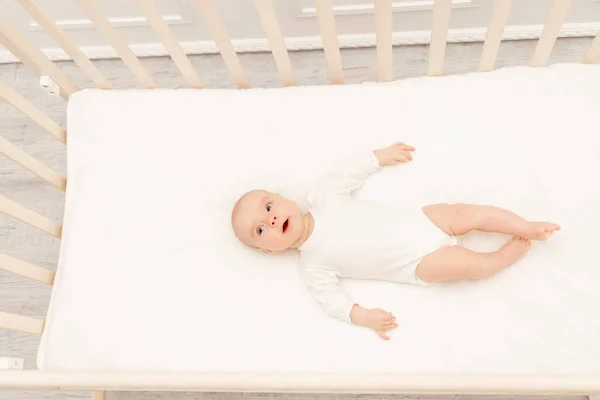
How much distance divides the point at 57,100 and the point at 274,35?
95 centimetres

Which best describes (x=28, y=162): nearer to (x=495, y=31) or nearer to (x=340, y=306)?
(x=340, y=306)

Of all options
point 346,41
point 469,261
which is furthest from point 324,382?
point 346,41

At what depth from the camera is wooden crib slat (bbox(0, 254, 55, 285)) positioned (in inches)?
48.5

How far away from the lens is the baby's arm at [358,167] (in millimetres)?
1354

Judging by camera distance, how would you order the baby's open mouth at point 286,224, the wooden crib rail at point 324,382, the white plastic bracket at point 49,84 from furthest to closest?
1. the white plastic bracket at point 49,84
2. the baby's open mouth at point 286,224
3. the wooden crib rail at point 324,382

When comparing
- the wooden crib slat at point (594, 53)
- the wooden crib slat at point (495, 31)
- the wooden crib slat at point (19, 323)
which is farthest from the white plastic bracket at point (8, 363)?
the wooden crib slat at point (594, 53)

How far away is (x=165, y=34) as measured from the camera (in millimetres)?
1356

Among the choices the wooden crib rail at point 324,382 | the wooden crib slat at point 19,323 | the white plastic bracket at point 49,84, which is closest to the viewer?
the wooden crib rail at point 324,382

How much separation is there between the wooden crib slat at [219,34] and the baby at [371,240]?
35 cm

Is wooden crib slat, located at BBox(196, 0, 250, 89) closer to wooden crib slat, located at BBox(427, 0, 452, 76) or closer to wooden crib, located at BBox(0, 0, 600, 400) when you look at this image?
wooden crib, located at BBox(0, 0, 600, 400)

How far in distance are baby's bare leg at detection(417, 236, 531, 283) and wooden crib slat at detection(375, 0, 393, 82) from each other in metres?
0.47

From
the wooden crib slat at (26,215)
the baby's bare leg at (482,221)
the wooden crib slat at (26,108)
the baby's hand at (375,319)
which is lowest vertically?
the baby's hand at (375,319)

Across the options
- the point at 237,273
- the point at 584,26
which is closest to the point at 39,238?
the point at 237,273

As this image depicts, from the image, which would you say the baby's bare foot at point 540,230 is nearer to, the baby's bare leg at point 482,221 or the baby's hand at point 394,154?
A: the baby's bare leg at point 482,221
